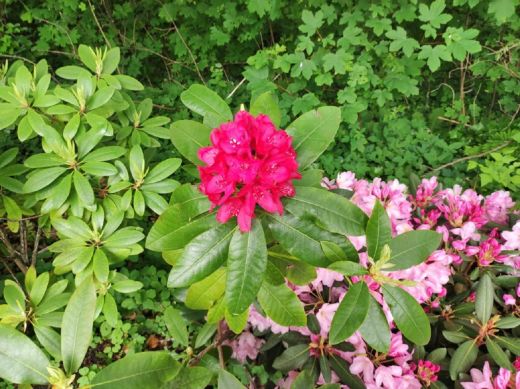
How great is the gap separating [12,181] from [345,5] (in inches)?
99.2

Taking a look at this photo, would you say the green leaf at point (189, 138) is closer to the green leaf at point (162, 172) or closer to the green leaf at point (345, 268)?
the green leaf at point (162, 172)

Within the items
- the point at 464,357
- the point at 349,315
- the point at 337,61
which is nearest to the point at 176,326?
the point at 349,315

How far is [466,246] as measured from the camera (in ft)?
5.54

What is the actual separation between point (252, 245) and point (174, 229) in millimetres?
248

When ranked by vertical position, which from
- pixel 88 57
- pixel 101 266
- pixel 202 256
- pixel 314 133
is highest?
pixel 88 57

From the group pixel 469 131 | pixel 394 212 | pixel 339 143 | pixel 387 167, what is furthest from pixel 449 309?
pixel 469 131

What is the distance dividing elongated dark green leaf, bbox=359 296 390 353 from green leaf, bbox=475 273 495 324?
0.48 m

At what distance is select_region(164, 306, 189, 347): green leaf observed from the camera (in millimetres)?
1683

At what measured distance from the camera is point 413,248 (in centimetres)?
121

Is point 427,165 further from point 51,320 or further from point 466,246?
point 51,320

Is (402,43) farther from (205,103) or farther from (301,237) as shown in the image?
(301,237)

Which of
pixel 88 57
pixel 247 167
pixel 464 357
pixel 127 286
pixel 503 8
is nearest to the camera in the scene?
pixel 247 167

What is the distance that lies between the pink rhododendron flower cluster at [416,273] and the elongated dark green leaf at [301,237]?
0.67 feet

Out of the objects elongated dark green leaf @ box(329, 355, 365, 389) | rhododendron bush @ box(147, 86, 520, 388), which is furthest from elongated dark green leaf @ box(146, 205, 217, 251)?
elongated dark green leaf @ box(329, 355, 365, 389)
